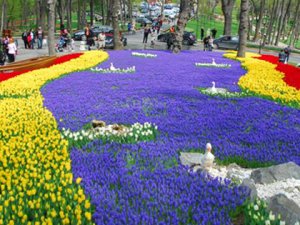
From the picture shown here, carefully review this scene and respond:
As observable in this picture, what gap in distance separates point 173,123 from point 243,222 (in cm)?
438

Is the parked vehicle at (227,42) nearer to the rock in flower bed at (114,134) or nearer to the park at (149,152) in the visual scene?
the park at (149,152)

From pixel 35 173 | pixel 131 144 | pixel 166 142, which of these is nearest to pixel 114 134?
pixel 131 144

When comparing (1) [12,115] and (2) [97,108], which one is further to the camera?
(2) [97,108]

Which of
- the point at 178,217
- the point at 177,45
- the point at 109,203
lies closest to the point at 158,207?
the point at 178,217

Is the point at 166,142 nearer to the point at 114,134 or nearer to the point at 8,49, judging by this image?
the point at 114,134

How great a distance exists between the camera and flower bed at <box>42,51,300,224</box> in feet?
16.2

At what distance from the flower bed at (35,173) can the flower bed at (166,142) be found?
0.81 ft

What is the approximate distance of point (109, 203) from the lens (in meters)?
4.94

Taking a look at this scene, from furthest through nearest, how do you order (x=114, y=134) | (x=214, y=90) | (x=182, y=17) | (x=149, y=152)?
(x=182, y=17), (x=214, y=90), (x=114, y=134), (x=149, y=152)

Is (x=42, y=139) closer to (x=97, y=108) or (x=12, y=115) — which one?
(x=12, y=115)

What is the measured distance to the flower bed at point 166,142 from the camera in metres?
4.94

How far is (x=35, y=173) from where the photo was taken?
5535mm

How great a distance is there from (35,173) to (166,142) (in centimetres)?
285

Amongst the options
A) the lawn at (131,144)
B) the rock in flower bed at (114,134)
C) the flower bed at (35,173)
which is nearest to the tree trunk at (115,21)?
the lawn at (131,144)
